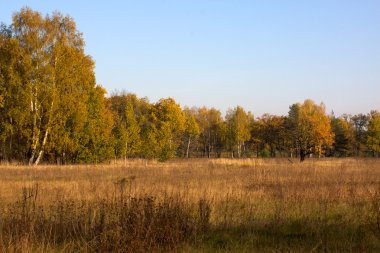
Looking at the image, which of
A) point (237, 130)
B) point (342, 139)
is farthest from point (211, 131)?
point (342, 139)

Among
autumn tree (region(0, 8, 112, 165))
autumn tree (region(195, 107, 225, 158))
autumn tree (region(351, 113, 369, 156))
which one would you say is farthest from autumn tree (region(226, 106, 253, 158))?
autumn tree (region(0, 8, 112, 165))

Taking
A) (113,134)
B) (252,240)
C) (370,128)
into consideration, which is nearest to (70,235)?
(252,240)

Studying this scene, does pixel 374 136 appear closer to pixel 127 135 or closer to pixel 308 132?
pixel 308 132

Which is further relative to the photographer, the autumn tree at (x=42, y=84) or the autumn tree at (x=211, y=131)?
the autumn tree at (x=211, y=131)

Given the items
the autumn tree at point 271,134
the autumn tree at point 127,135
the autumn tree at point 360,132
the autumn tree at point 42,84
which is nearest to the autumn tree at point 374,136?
the autumn tree at point 360,132

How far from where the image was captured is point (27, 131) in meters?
30.5

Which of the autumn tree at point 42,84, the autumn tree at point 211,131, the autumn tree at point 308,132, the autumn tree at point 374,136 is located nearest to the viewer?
the autumn tree at point 42,84

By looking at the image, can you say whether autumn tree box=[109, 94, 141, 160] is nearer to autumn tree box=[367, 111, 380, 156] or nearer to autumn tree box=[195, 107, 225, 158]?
autumn tree box=[195, 107, 225, 158]

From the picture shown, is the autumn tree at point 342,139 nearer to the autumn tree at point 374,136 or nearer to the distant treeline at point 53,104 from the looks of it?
the autumn tree at point 374,136

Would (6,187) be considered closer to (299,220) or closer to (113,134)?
(299,220)

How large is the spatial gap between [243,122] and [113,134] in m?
38.5

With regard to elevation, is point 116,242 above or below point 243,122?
below

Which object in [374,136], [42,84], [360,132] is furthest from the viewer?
[360,132]

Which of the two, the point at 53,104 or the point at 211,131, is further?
the point at 211,131
